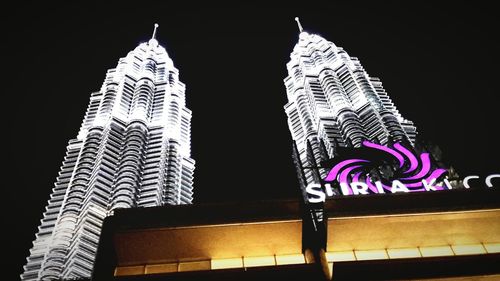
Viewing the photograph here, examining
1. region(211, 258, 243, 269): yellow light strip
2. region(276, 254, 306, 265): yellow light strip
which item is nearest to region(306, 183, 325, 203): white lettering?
region(276, 254, 306, 265): yellow light strip

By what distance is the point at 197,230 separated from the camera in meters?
16.8

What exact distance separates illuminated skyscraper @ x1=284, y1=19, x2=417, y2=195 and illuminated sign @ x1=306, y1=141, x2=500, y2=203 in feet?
63.6

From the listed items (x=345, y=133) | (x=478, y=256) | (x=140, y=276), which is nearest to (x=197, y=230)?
(x=140, y=276)

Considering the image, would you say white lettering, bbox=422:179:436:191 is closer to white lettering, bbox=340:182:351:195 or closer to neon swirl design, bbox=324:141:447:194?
neon swirl design, bbox=324:141:447:194

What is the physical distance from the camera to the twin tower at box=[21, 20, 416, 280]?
142 ft

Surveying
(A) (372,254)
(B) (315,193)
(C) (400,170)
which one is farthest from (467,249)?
(B) (315,193)

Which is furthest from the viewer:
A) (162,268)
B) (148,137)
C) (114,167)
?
(148,137)

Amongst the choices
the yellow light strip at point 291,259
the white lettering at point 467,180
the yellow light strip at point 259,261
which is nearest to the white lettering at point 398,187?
the white lettering at point 467,180

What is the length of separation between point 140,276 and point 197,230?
2.29 m

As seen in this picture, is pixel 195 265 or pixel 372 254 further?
pixel 372 254

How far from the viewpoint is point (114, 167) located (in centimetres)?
4978

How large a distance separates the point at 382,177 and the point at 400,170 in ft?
3.32

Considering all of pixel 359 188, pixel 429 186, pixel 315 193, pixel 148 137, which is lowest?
pixel 315 193

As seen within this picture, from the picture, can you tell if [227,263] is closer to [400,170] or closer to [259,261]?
[259,261]
